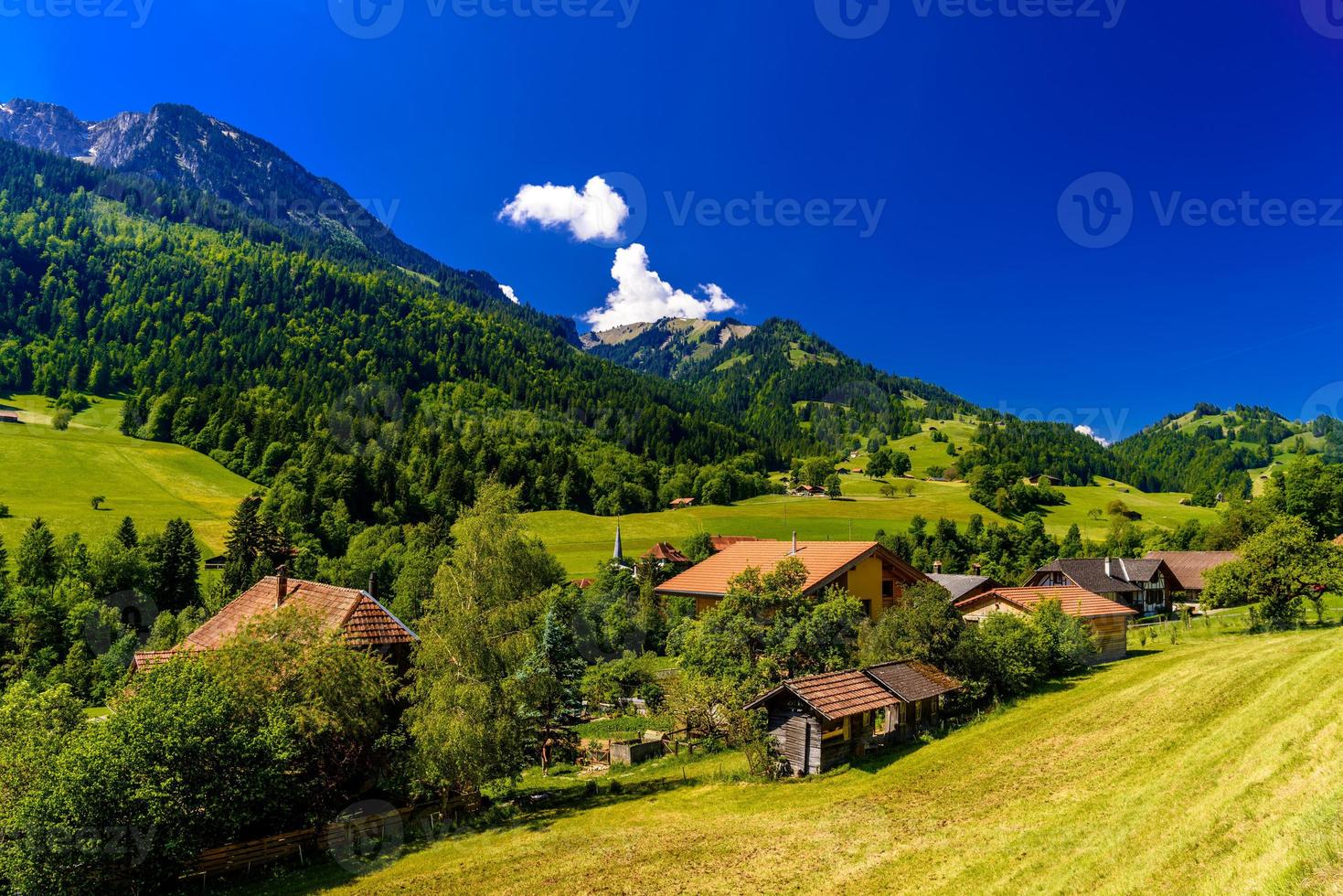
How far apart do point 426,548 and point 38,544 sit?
3785 centimetres

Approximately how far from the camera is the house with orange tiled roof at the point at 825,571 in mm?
41156

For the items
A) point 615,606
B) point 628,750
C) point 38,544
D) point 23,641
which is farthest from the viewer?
point 38,544

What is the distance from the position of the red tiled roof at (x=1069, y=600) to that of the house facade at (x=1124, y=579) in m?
26.6

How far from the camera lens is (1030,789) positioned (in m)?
19.0

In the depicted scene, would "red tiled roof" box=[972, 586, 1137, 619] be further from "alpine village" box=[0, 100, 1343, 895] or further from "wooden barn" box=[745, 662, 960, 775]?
"wooden barn" box=[745, 662, 960, 775]

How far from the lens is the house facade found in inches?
2820

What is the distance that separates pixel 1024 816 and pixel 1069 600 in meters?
32.0

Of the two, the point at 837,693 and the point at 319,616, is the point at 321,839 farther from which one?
the point at 837,693

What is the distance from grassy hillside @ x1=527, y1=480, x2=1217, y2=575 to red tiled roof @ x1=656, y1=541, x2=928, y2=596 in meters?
49.8

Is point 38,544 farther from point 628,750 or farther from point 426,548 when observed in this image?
point 628,750

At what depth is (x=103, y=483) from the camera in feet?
341

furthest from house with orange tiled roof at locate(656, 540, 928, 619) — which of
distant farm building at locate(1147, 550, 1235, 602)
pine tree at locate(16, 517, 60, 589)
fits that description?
pine tree at locate(16, 517, 60, 589)

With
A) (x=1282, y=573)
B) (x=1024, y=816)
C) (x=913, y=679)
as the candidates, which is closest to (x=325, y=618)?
(x=913, y=679)

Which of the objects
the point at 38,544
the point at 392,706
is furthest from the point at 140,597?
the point at 392,706
